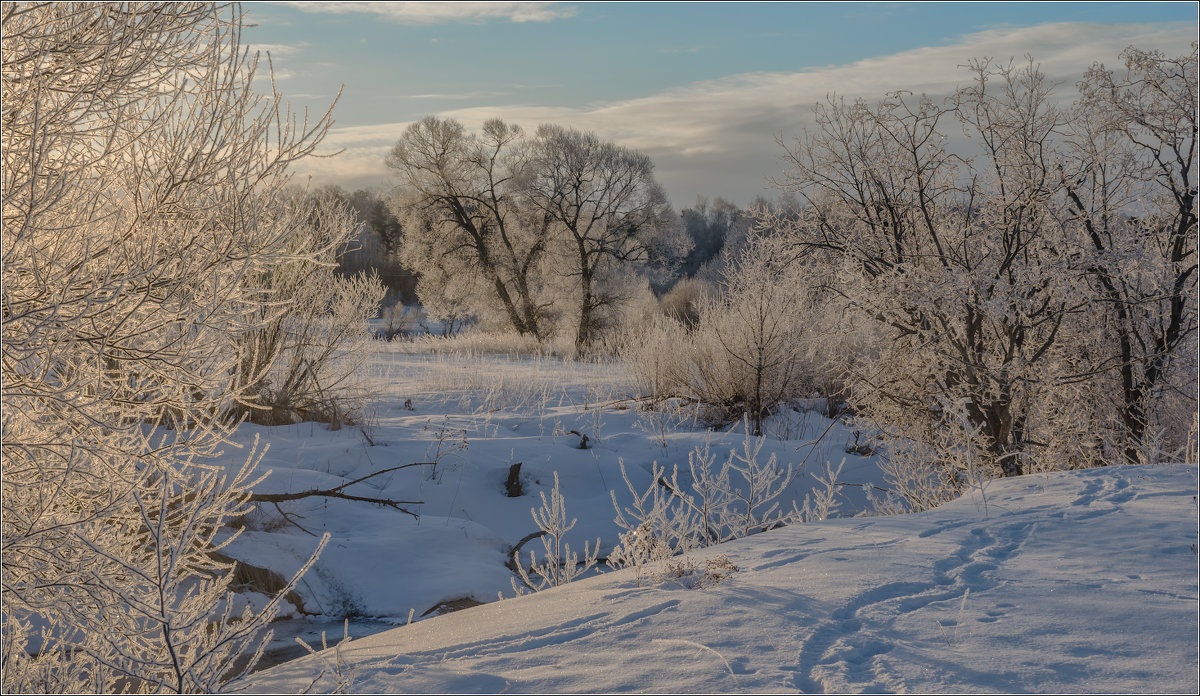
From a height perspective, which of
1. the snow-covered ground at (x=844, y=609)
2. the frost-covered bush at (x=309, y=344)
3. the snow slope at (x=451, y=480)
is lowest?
the snow slope at (x=451, y=480)

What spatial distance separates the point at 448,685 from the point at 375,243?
51.6 m

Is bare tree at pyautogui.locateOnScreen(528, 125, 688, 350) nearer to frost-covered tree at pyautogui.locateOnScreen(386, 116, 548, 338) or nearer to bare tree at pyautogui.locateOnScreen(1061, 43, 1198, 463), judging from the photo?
frost-covered tree at pyautogui.locateOnScreen(386, 116, 548, 338)

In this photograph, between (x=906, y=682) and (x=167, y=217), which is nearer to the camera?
(x=906, y=682)

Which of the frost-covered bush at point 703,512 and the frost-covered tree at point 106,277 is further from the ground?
the frost-covered tree at point 106,277

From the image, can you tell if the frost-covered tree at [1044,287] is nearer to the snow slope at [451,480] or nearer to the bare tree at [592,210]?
the snow slope at [451,480]

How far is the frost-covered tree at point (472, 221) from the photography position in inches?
996

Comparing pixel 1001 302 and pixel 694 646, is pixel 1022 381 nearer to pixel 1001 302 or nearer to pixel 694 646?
pixel 1001 302

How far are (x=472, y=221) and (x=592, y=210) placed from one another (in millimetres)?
3886

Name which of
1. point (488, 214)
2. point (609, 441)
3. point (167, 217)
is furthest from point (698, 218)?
point (167, 217)

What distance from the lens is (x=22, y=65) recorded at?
11.4 ft

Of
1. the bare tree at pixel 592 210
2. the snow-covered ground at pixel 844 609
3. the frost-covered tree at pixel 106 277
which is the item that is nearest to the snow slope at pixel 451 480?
the snow-covered ground at pixel 844 609

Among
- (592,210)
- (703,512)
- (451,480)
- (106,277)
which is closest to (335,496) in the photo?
(451,480)

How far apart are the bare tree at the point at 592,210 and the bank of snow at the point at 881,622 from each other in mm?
20467

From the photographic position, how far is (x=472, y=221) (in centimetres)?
2606
